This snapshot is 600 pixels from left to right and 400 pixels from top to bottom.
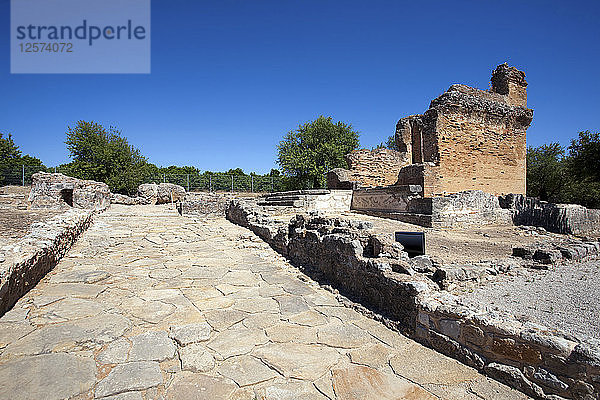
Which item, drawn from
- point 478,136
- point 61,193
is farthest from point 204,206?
point 478,136

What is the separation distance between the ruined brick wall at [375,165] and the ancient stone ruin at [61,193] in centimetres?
1230

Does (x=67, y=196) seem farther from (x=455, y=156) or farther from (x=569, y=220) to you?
(x=569, y=220)

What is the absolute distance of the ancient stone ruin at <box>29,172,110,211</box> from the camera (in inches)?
559

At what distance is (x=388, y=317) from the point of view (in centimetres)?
338

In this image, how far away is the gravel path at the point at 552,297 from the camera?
3103 millimetres

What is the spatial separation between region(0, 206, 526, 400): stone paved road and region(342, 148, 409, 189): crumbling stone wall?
12791 millimetres

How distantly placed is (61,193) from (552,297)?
1796 centimetres

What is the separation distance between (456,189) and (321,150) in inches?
→ 584

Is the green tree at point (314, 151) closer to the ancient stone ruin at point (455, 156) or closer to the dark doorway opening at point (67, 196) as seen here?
the ancient stone ruin at point (455, 156)

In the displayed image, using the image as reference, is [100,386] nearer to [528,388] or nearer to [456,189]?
[528,388]

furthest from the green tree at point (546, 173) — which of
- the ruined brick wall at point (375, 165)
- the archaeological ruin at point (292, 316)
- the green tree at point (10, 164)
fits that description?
the green tree at point (10, 164)

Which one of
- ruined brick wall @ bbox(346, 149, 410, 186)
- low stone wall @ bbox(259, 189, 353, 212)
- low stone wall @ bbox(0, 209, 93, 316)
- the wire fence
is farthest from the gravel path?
the wire fence

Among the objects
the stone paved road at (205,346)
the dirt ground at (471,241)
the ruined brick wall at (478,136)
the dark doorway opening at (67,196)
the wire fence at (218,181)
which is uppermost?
the ruined brick wall at (478,136)

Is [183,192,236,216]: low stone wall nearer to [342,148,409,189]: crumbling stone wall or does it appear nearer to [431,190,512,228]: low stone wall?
[342,148,409,189]: crumbling stone wall
